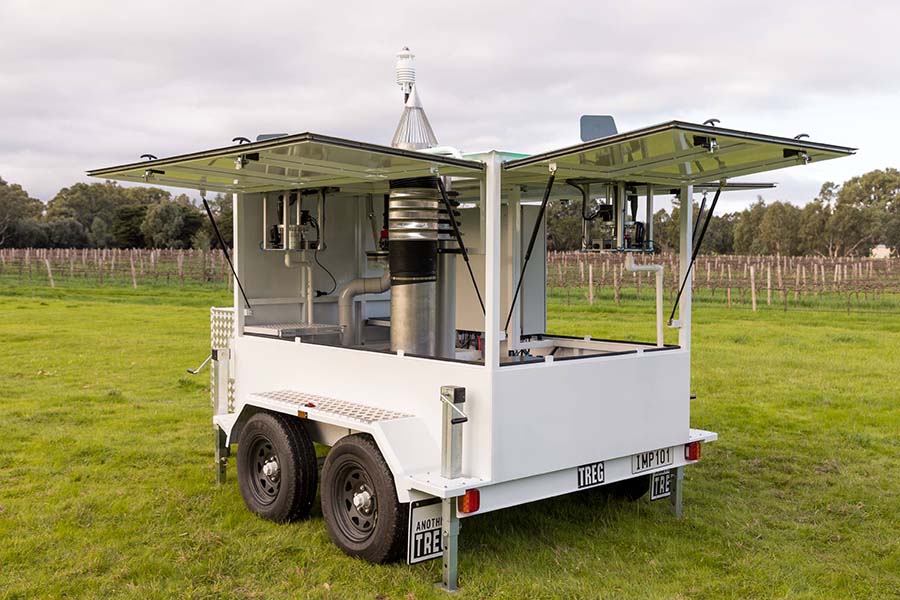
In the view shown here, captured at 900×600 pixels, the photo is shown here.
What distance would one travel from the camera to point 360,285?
7234 mm

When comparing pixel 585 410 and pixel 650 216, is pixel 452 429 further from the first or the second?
pixel 650 216

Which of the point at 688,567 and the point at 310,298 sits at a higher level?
the point at 310,298

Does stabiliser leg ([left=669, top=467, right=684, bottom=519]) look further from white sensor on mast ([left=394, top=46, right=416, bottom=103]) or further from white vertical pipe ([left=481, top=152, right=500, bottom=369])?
white sensor on mast ([left=394, top=46, right=416, bottom=103])

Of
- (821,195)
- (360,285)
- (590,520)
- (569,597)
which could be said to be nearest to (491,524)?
(590,520)

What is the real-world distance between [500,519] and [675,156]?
2.58m

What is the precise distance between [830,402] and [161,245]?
5905 centimetres

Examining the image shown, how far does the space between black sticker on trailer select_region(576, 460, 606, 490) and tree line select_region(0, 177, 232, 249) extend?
5070 cm

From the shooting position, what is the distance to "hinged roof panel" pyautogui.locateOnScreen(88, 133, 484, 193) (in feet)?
14.9

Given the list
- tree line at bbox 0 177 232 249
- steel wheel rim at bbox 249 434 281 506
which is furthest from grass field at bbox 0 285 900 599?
tree line at bbox 0 177 232 249

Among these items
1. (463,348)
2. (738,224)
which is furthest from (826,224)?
(463,348)

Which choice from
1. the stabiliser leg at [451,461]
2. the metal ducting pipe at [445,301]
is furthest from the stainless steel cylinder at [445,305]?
the stabiliser leg at [451,461]

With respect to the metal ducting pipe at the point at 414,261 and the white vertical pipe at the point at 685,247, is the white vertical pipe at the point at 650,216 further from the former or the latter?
the metal ducting pipe at the point at 414,261

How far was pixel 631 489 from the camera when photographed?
6.23 meters

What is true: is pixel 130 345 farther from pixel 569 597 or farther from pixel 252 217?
pixel 569 597
